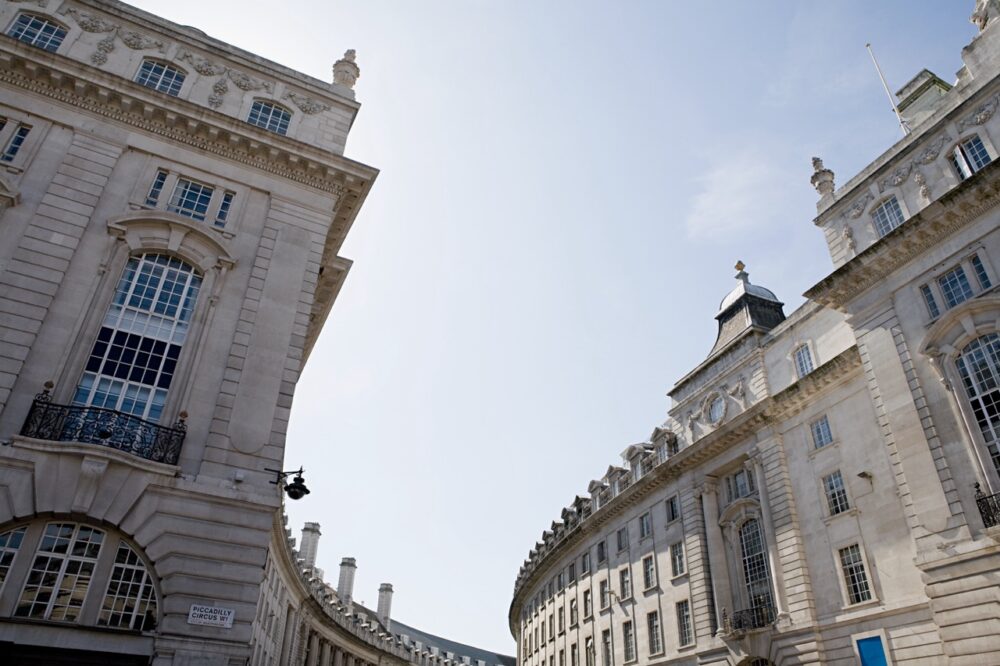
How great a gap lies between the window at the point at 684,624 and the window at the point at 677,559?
68.8 inches

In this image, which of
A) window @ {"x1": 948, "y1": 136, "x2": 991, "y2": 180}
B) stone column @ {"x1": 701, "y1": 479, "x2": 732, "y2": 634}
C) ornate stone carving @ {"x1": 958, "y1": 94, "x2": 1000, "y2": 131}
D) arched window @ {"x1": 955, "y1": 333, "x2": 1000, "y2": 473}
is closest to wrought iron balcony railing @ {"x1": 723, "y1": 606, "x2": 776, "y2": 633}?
stone column @ {"x1": 701, "y1": 479, "x2": 732, "y2": 634}

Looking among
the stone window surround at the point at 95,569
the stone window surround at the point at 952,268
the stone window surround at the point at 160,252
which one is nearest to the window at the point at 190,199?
the stone window surround at the point at 160,252

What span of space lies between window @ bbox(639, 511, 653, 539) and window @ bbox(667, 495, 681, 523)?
2164 mm

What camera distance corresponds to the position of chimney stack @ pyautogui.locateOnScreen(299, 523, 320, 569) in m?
67.0

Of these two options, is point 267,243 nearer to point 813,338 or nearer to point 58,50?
point 58,50

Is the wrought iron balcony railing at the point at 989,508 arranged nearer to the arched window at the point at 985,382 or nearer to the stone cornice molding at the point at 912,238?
the arched window at the point at 985,382

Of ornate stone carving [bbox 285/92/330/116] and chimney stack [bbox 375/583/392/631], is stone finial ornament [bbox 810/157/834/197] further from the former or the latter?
chimney stack [bbox 375/583/392/631]

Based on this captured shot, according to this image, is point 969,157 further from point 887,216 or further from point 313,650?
point 313,650

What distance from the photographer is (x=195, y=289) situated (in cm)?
2048

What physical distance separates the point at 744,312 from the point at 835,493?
589 inches

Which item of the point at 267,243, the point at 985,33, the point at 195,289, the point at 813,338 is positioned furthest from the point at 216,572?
the point at 985,33

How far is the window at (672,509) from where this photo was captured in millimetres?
41188

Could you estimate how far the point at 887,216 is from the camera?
94.7ft

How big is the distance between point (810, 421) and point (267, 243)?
87.1 feet
